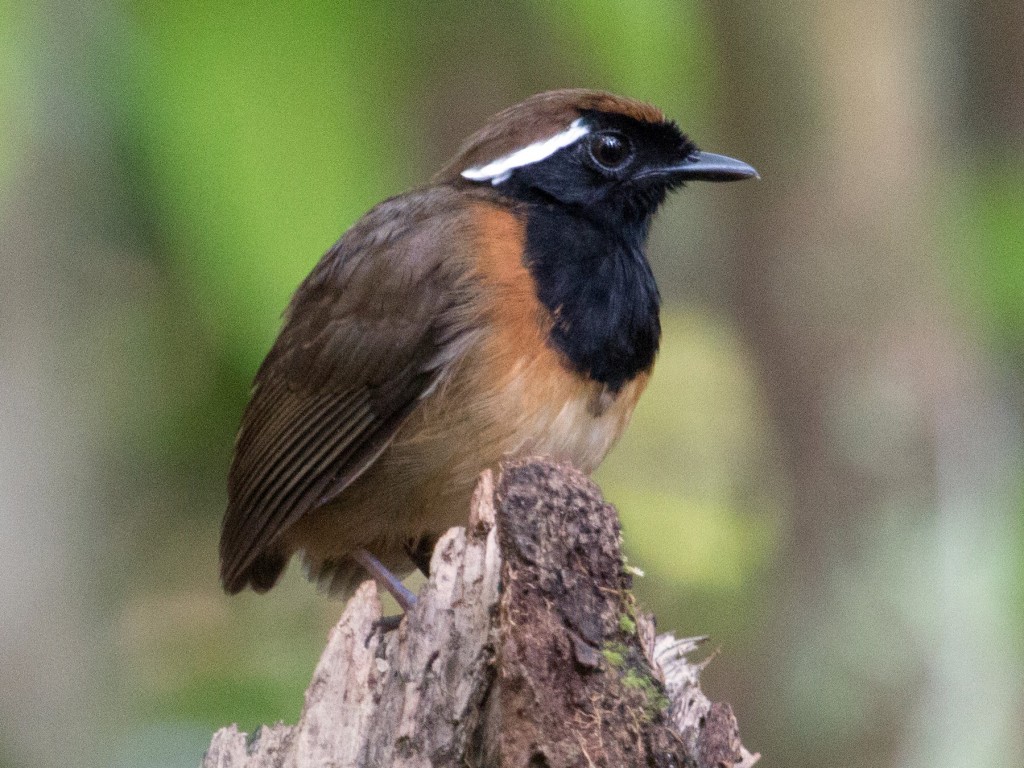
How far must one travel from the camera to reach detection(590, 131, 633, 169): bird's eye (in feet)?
14.2

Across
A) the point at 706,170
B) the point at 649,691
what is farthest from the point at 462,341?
the point at 649,691

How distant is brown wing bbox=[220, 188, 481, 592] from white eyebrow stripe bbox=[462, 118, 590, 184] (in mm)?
153

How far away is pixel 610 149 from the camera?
4363 millimetres

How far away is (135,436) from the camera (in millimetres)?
5371

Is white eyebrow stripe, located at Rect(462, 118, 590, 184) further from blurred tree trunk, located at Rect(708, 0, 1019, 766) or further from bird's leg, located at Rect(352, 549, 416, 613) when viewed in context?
blurred tree trunk, located at Rect(708, 0, 1019, 766)

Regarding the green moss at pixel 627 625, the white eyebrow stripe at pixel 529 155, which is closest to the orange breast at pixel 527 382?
the white eyebrow stripe at pixel 529 155

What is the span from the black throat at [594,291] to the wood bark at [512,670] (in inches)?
45.0

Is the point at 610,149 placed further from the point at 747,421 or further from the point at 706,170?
the point at 747,421

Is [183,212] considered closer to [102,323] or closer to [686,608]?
[102,323]

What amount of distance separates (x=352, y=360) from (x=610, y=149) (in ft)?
3.44

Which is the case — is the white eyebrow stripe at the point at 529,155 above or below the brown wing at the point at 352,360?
above

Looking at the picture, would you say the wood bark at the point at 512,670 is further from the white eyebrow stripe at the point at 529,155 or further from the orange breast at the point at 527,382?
the white eyebrow stripe at the point at 529,155

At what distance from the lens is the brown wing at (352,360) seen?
4023 mm

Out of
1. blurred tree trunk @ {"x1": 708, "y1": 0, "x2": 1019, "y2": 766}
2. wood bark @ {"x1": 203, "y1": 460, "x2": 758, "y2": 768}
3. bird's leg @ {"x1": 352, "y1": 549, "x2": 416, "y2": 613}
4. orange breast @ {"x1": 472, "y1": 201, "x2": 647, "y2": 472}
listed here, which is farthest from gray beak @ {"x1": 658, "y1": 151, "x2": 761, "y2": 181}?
wood bark @ {"x1": 203, "y1": 460, "x2": 758, "y2": 768}
